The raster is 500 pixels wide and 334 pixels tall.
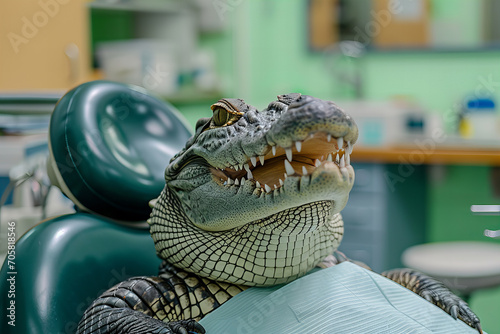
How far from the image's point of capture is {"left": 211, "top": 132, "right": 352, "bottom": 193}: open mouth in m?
0.68

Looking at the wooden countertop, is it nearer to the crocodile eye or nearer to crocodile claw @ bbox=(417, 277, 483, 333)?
crocodile claw @ bbox=(417, 277, 483, 333)

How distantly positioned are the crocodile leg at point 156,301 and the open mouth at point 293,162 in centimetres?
17

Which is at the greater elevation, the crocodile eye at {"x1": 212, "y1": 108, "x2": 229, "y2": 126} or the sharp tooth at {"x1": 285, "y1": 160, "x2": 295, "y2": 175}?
the crocodile eye at {"x1": 212, "y1": 108, "x2": 229, "y2": 126}

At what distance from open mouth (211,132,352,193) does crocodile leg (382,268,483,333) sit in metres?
0.31

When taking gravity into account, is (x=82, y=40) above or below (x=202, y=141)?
above

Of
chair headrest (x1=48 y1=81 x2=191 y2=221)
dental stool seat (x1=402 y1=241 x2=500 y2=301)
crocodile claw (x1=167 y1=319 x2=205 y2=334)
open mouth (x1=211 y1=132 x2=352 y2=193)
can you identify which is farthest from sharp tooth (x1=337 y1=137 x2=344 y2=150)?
dental stool seat (x1=402 y1=241 x2=500 y2=301)

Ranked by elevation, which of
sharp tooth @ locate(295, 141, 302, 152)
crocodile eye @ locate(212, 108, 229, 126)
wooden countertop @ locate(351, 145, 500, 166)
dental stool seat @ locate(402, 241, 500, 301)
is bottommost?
dental stool seat @ locate(402, 241, 500, 301)

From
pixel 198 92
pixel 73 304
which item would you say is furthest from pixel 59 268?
pixel 198 92

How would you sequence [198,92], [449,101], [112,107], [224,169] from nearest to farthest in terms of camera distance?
[224,169] → [112,107] → [449,101] → [198,92]

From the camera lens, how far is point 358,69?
357 centimetres

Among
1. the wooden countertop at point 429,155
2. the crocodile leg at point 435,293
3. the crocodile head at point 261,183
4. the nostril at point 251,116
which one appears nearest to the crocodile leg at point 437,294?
the crocodile leg at point 435,293

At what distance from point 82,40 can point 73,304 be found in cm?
219

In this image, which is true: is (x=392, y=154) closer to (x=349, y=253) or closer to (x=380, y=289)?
(x=349, y=253)

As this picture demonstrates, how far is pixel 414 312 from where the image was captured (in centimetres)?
81
